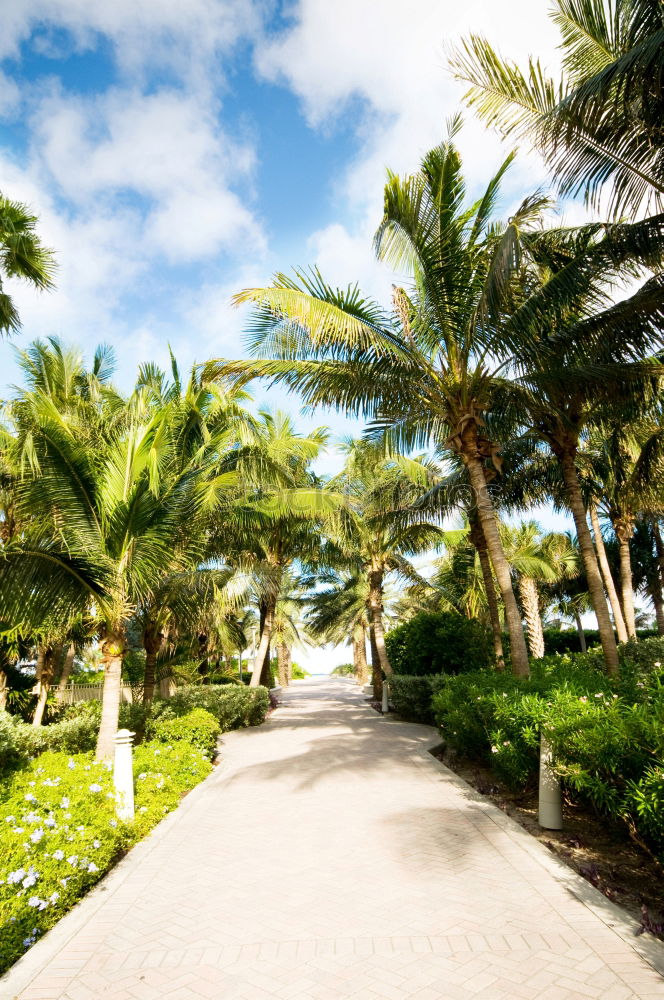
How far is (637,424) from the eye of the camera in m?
13.6

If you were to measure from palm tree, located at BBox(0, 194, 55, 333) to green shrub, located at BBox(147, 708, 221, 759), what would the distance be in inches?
294

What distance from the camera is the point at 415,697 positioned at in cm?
1565

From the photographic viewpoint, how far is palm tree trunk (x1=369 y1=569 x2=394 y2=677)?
62.4 feet

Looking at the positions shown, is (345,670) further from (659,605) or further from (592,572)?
(592,572)

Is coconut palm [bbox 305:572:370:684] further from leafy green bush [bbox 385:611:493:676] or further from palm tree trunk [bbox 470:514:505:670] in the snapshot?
palm tree trunk [bbox 470:514:505:670]

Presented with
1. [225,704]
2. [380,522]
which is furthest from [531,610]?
[225,704]

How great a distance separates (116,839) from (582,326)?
9073 millimetres

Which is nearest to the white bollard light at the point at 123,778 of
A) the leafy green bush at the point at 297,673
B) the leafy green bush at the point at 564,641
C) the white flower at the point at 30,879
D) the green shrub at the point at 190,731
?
the white flower at the point at 30,879

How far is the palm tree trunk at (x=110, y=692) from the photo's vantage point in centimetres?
765

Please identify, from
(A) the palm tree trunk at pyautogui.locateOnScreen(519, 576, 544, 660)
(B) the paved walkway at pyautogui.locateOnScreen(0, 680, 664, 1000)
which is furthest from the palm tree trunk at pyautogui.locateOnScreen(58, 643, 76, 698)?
(A) the palm tree trunk at pyautogui.locateOnScreen(519, 576, 544, 660)

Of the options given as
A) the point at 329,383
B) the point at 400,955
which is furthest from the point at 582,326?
the point at 400,955

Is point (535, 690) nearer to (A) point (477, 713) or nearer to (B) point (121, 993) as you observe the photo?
(A) point (477, 713)

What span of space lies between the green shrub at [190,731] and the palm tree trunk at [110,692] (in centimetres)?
239

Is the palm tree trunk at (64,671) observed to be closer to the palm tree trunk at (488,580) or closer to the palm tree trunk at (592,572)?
the palm tree trunk at (488,580)
